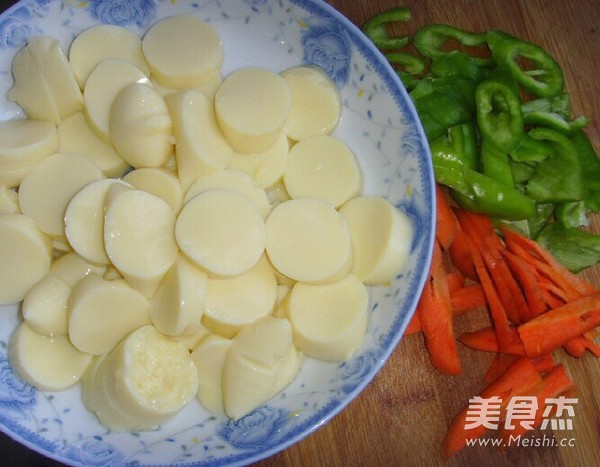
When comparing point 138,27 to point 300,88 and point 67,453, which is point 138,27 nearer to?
point 300,88

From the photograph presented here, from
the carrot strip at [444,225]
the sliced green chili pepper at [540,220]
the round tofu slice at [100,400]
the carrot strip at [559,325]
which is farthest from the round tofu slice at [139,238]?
the sliced green chili pepper at [540,220]

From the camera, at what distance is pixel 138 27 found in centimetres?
186

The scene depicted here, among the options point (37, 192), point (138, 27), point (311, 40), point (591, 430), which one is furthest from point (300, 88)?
point (591, 430)

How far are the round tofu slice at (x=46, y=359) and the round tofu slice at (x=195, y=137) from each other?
523 mm

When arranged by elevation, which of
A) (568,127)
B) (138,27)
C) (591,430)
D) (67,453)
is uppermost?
(138,27)

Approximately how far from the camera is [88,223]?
162 centimetres

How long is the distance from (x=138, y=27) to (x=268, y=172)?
1.88ft

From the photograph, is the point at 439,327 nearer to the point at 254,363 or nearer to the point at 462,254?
the point at 462,254

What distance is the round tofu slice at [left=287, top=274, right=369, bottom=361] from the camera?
5.34 feet

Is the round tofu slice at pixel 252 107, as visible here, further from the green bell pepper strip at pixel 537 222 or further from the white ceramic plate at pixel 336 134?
the green bell pepper strip at pixel 537 222

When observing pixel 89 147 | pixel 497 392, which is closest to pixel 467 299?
pixel 497 392

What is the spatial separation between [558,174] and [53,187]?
4.82 feet

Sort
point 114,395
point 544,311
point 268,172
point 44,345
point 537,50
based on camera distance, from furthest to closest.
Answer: point 537,50, point 544,311, point 268,172, point 44,345, point 114,395

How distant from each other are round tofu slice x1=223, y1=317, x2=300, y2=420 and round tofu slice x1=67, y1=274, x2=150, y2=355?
0.26 meters
